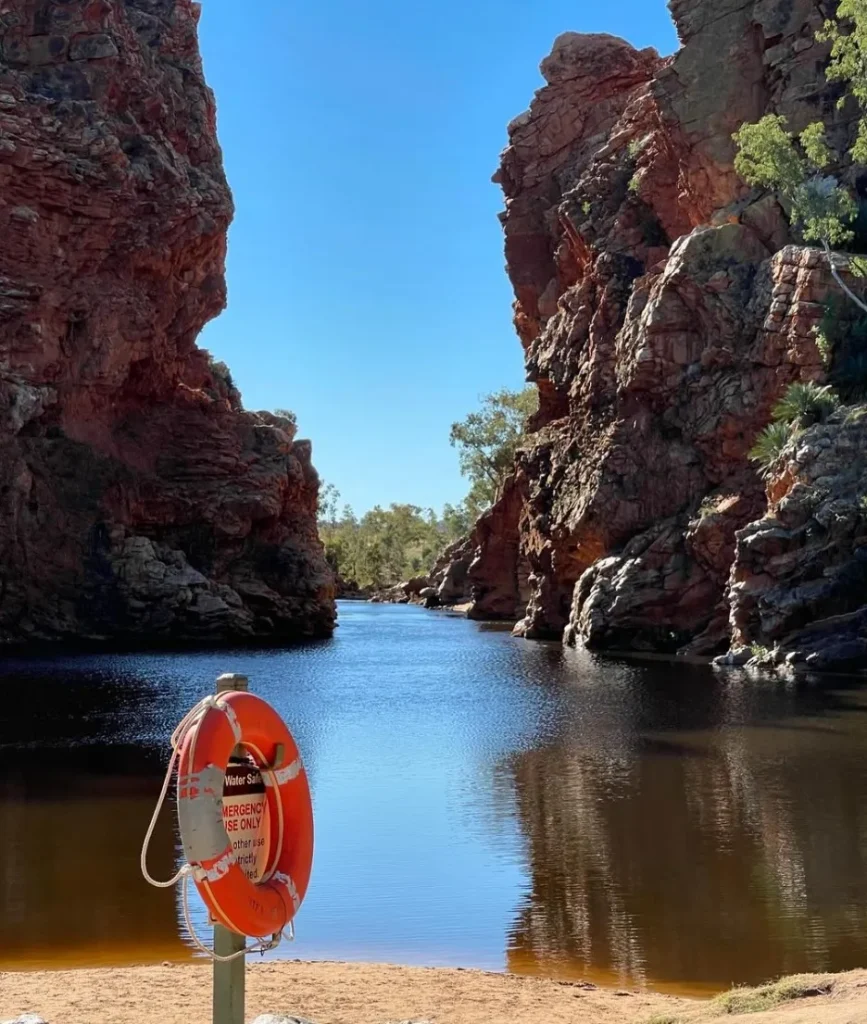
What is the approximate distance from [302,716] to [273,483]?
36.0 meters

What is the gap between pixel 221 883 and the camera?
5.68 metres

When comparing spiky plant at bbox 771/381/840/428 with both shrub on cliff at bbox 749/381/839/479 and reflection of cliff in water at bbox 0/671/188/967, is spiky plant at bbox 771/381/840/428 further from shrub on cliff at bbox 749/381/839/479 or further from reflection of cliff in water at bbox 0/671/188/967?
reflection of cliff in water at bbox 0/671/188/967

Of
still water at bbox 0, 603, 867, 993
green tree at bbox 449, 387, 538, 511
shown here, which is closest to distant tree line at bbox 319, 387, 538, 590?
green tree at bbox 449, 387, 538, 511

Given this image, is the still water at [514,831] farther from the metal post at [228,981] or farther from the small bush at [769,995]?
the metal post at [228,981]

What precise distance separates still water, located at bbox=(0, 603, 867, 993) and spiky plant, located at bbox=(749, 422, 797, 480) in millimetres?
10879

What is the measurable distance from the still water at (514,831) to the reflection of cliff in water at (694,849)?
39mm

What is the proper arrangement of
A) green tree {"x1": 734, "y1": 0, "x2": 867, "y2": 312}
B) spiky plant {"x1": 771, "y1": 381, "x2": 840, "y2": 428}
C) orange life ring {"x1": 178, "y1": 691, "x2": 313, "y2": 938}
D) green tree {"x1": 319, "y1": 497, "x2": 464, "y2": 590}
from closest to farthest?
orange life ring {"x1": 178, "y1": 691, "x2": 313, "y2": 938}, green tree {"x1": 734, "y1": 0, "x2": 867, "y2": 312}, spiky plant {"x1": 771, "y1": 381, "x2": 840, "y2": 428}, green tree {"x1": 319, "y1": 497, "x2": 464, "y2": 590}

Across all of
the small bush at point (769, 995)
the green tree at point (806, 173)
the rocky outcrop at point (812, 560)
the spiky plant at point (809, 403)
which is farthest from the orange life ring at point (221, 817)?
the spiky plant at point (809, 403)

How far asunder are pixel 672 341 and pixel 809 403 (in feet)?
33.1

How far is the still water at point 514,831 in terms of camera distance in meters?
10.3

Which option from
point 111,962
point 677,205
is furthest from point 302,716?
point 677,205

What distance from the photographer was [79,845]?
45.8 ft

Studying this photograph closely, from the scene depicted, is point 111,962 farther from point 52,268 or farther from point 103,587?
point 52,268

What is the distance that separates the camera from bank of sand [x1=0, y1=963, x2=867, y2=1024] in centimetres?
746
